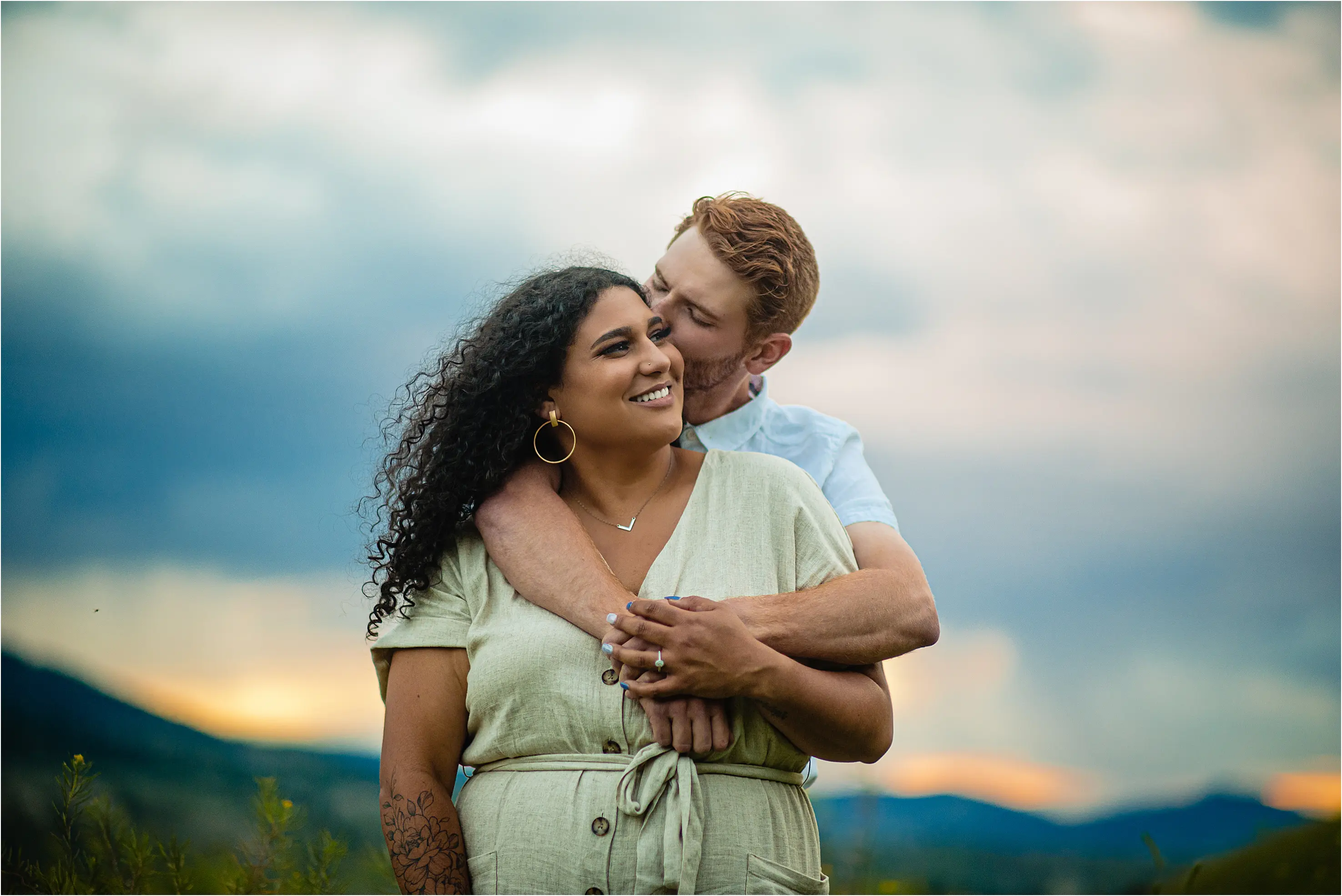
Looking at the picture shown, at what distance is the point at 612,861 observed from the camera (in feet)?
7.73

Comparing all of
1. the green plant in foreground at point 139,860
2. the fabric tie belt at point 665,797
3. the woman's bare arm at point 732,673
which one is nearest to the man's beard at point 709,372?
the woman's bare arm at point 732,673

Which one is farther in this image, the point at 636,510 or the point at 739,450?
the point at 739,450

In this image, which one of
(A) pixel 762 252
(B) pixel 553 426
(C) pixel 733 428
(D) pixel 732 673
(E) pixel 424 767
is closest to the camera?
(D) pixel 732 673

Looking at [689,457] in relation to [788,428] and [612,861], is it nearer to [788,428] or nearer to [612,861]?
[788,428]

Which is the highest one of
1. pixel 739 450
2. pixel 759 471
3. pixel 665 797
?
pixel 739 450

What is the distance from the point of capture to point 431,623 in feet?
8.59

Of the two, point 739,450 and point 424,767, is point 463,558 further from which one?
point 739,450

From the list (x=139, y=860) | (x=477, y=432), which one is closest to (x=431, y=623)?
(x=477, y=432)

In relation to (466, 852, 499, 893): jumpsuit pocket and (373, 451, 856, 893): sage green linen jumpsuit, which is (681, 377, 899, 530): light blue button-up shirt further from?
(466, 852, 499, 893): jumpsuit pocket

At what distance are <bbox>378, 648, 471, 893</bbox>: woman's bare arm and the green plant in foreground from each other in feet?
7.97

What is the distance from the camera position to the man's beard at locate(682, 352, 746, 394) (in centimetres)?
343

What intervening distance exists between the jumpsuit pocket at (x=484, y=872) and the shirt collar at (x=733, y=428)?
1554mm

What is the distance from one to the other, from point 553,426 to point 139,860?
10.4ft

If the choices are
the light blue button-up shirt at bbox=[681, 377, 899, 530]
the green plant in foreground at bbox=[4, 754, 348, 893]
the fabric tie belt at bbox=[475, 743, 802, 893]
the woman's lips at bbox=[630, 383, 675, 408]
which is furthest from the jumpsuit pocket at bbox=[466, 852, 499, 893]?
the green plant in foreground at bbox=[4, 754, 348, 893]
